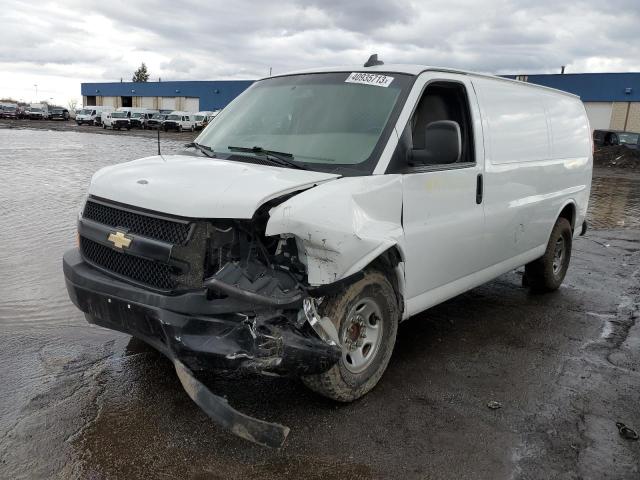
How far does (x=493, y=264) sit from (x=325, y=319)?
2405mm

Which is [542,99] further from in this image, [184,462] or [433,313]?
[184,462]

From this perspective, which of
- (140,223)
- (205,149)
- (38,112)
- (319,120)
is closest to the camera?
(140,223)

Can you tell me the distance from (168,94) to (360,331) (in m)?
78.3

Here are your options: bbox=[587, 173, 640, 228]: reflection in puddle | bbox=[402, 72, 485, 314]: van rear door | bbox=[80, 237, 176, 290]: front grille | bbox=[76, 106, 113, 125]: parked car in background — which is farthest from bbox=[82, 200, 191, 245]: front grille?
bbox=[76, 106, 113, 125]: parked car in background

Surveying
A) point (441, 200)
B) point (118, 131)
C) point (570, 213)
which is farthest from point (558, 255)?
point (118, 131)

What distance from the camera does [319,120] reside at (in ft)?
13.9

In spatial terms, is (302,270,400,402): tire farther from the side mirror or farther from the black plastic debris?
the black plastic debris

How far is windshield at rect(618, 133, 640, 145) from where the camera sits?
111 ft

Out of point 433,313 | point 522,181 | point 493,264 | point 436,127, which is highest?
point 436,127

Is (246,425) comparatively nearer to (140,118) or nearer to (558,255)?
(558,255)

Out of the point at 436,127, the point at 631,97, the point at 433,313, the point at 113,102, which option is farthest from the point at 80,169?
the point at 113,102

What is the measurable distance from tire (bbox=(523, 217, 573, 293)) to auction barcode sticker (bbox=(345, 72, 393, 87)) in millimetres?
3220

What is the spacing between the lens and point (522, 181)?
5.42 meters

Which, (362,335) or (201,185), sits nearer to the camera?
(201,185)
